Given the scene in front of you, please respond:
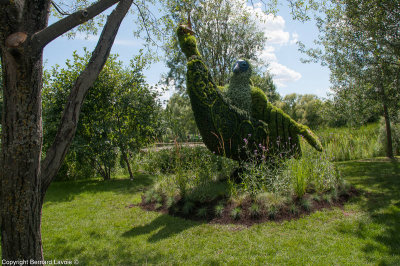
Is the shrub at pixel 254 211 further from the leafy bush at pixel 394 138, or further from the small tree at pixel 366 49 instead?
the leafy bush at pixel 394 138

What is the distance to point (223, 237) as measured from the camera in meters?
4.00

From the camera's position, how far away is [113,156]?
8.62 meters

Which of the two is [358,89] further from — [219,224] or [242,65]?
[219,224]

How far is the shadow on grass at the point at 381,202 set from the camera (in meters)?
3.57

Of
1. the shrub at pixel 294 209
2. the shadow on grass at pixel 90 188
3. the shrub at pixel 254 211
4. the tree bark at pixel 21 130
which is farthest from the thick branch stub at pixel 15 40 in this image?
the shadow on grass at pixel 90 188

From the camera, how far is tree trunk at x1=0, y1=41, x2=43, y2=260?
204 centimetres

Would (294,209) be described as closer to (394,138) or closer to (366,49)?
(366,49)

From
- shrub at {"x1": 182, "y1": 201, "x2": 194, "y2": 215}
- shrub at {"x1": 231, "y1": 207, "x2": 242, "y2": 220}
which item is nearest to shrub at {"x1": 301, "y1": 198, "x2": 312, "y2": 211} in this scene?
shrub at {"x1": 231, "y1": 207, "x2": 242, "y2": 220}

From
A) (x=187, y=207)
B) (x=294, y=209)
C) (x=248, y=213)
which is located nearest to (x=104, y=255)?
(x=187, y=207)

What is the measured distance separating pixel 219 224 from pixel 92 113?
602 centimetres

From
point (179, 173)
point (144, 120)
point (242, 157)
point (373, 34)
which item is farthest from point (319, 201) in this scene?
point (144, 120)

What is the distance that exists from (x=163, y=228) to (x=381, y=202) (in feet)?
15.1

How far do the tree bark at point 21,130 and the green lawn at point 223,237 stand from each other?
1.61 meters

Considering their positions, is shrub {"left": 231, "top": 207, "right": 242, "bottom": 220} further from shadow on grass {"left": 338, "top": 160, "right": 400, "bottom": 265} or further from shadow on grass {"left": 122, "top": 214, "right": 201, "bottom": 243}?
shadow on grass {"left": 338, "top": 160, "right": 400, "bottom": 265}
